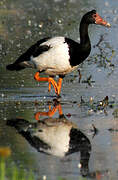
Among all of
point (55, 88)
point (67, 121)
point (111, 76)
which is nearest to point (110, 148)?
point (67, 121)

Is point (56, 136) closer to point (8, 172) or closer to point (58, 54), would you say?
point (8, 172)

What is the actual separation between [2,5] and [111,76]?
459 inches

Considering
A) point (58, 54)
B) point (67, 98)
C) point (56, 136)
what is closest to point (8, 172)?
point (56, 136)

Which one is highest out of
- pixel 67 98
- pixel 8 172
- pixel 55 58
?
pixel 55 58

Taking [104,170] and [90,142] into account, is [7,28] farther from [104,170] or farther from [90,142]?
[104,170]

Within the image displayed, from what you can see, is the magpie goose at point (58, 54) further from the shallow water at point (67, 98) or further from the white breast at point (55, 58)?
the shallow water at point (67, 98)

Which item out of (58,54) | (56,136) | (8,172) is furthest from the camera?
(58,54)

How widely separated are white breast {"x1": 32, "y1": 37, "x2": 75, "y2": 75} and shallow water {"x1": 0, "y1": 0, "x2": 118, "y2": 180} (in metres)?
0.45

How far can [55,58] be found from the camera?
11148 mm

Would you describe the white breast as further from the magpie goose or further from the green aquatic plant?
the green aquatic plant

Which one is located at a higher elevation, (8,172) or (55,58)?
(55,58)

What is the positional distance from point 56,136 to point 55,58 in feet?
9.33

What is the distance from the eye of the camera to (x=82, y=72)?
43.7 ft

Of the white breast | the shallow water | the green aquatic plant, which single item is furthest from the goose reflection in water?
the white breast
